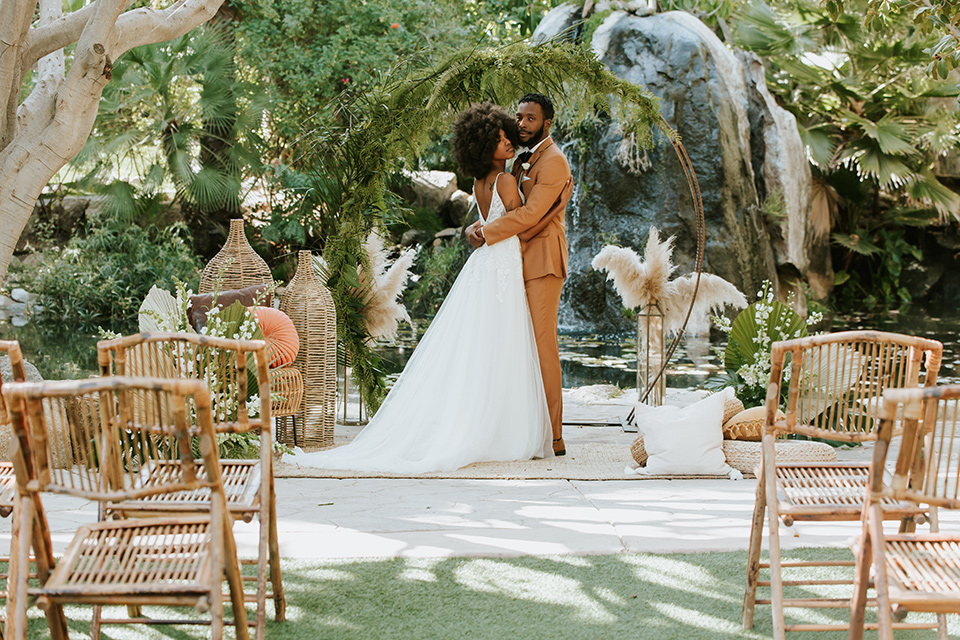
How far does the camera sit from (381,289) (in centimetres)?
575

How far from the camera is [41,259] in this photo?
14.3 m

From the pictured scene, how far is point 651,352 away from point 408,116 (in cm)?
258

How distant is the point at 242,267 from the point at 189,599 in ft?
13.1

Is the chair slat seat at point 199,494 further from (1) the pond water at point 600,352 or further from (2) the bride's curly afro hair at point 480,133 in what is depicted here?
(1) the pond water at point 600,352

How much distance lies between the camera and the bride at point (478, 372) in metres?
4.87

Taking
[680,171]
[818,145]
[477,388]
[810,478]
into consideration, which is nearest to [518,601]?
[810,478]

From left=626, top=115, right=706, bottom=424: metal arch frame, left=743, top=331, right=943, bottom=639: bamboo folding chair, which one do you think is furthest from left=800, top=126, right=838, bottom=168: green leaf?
left=743, top=331, right=943, bottom=639: bamboo folding chair

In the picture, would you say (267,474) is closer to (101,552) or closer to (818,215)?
(101,552)

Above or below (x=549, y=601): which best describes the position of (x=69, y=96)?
above

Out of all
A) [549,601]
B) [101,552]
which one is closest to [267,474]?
[101,552]

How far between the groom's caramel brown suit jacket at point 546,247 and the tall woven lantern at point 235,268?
1.67 metres

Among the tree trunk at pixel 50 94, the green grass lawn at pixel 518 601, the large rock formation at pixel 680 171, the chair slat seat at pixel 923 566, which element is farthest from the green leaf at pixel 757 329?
the large rock formation at pixel 680 171

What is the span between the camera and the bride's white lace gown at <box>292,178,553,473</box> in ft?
15.9

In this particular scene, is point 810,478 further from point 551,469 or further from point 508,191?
point 508,191
